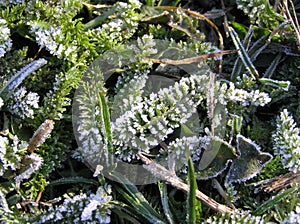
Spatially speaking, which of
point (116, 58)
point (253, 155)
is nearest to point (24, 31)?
point (116, 58)

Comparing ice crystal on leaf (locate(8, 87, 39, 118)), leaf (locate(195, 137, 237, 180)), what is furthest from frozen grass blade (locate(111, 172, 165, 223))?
ice crystal on leaf (locate(8, 87, 39, 118))

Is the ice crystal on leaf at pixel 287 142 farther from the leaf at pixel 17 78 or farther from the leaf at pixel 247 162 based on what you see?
the leaf at pixel 17 78

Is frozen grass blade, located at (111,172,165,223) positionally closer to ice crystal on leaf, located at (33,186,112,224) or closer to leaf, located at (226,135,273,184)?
ice crystal on leaf, located at (33,186,112,224)

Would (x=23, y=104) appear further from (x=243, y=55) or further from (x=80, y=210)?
(x=243, y=55)

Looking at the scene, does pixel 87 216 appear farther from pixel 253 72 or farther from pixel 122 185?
pixel 253 72

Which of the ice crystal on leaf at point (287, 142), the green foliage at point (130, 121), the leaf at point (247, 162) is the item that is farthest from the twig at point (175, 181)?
the ice crystal on leaf at point (287, 142)

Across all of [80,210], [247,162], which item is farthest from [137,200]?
[247,162]

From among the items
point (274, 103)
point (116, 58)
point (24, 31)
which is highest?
point (24, 31)
